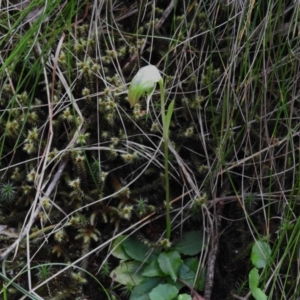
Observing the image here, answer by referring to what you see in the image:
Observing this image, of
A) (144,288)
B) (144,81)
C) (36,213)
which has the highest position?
(144,81)

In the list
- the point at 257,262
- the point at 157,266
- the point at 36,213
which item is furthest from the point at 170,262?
the point at 36,213

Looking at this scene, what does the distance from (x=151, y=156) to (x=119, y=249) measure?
0.23 metres

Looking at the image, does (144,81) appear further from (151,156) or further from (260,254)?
(260,254)

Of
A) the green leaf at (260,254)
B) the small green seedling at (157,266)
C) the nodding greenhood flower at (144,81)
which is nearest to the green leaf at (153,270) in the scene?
the small green seedling at (157,266)

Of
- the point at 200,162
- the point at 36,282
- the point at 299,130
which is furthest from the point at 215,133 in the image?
the point at 36,282

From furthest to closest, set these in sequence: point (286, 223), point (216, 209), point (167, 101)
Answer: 1. point (167, 101)
2. point (216, 209)
3. point (286, 223)

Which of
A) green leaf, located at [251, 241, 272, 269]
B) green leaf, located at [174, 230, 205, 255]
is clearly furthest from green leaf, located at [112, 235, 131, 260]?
green leaf, located at [251, 241, 272, 269]

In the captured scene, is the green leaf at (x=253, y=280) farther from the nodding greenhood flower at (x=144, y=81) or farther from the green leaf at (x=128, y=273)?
the nodding greenhood flower at (x=144, y=81)

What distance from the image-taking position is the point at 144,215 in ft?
4.41

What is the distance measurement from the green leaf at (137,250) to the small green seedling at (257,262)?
0.23 m

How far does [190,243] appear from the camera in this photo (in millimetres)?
1320

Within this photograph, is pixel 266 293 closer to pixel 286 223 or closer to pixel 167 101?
pixel 286 223

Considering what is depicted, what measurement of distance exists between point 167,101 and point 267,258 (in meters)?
0.47

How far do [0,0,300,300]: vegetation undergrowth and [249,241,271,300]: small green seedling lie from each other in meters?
0.02
